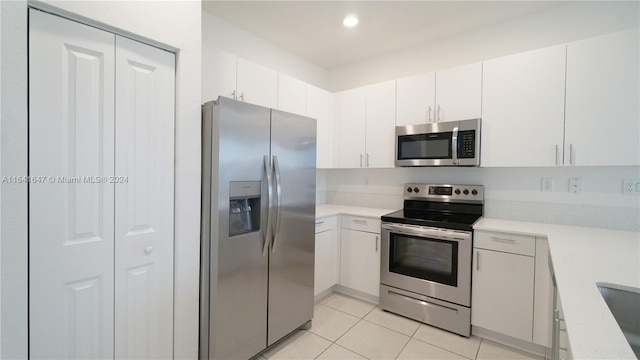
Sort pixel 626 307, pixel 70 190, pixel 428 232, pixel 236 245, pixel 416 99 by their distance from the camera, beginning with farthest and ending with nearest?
pixel 416 99 → pixel 428 232 → pixel 236 245 → pixel 70 190 → pixel 626 307

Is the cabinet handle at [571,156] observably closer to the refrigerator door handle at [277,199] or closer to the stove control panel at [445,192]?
the stove control panel at [445,192]

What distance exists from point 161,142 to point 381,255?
2029mm

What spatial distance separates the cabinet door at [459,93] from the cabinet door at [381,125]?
0.45 meters

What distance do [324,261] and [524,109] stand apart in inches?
84.2

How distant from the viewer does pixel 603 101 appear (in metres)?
1.90

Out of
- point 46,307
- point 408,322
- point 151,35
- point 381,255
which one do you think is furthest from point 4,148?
point 408,322

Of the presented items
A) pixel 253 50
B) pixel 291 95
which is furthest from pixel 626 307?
pixel 253 50

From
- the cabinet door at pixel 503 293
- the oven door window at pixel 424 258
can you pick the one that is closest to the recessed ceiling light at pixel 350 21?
the oven door window at pixel 424 258

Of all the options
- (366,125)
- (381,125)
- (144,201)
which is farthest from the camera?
(366,125)

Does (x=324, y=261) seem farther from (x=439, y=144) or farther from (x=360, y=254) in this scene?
(x=439, y=144)

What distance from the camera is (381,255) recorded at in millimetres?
2609

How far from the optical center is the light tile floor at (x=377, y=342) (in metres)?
2.00

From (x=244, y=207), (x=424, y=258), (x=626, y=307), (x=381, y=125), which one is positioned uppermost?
(x=381, y=125)

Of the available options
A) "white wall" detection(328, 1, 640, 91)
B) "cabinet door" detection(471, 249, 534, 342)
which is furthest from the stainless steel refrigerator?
"white wall" detection(328, 1, 640, 91)
